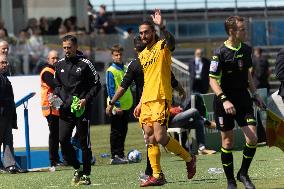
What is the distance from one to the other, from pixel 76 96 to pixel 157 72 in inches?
51.3

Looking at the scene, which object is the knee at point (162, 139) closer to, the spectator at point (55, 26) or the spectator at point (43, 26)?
the spectator at point (43, 26)

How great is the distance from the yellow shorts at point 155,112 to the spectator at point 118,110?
184 inches

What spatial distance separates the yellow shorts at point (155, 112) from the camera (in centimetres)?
1285

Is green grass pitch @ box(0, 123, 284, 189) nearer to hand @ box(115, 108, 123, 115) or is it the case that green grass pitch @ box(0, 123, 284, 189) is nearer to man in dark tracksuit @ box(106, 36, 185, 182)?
man in dark tracksuit @ box(106, 36, 185, 182)

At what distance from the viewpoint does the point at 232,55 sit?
12.1 m

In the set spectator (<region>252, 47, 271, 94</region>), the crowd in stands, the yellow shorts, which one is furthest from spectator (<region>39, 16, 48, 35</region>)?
the yellow shorts

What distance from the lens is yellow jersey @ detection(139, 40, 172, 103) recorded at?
12.9m

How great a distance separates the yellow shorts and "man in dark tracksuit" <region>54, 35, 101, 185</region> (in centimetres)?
90

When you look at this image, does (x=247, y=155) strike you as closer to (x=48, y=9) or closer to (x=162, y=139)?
(x=162, y=139)

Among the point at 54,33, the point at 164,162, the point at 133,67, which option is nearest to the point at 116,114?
the point at 164,162

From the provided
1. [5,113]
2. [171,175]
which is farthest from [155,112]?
[5,113]

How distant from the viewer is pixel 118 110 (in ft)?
58.1

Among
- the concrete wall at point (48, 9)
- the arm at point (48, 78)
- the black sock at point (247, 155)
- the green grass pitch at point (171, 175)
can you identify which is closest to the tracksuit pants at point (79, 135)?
the green grass pitch at point (171, 175)

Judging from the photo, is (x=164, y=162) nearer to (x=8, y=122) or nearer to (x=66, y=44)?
(x=8, y=122)
